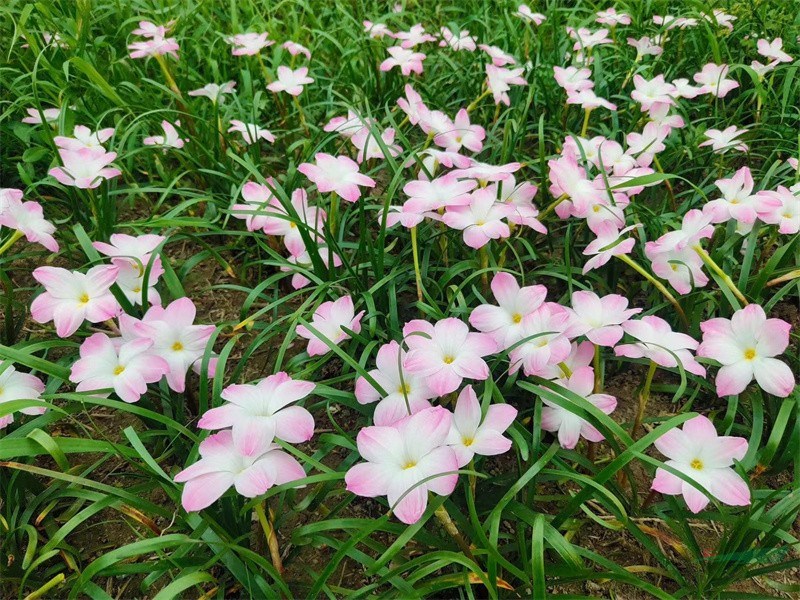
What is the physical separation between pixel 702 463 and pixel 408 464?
0.48 metres

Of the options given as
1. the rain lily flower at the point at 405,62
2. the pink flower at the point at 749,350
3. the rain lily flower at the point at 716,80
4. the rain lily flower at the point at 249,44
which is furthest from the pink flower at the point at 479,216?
the rain lily flower at the point at 249,44

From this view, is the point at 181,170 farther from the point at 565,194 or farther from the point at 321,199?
the point at 565,194

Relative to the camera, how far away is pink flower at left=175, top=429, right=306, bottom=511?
90 cm

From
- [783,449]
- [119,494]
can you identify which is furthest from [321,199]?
[783,449]

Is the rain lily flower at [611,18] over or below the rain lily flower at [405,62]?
over

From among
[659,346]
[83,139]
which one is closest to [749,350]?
[659,346]

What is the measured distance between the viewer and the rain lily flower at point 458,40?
2217mm

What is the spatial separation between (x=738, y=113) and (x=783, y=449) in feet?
4.32

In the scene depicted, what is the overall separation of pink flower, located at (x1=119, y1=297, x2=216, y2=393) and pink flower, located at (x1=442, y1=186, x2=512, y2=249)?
548 mm

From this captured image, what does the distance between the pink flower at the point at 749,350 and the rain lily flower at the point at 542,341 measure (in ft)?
0.83

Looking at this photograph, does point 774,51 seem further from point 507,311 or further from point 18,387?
point 18,387

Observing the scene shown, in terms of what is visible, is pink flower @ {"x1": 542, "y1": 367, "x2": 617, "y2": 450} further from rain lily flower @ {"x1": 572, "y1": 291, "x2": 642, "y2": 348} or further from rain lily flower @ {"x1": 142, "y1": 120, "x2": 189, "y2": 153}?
rain lily flower @ {"x1": 142, "y1": 120, "x2": 189, "y2": 153}

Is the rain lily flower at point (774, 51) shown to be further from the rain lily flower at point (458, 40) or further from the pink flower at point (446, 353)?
the pink flower at point (446, 353)

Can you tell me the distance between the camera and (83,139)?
1729 mm
